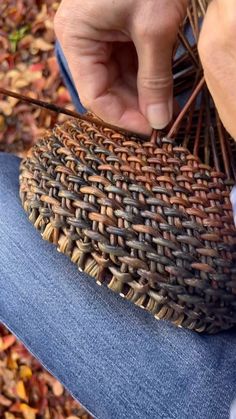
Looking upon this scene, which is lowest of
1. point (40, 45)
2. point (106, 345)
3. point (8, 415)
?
point (8, 415)

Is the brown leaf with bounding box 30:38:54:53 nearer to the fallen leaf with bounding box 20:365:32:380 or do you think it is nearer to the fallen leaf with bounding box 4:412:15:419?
the fallen leaf with bounding box 20:365:32:380

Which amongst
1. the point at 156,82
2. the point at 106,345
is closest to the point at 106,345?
the point at 106,345

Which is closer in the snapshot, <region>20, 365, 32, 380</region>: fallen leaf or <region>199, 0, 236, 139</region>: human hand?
<region>199, 0, 236, 139</region>: human hand

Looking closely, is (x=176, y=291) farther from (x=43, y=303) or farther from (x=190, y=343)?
(x=43, y=303)

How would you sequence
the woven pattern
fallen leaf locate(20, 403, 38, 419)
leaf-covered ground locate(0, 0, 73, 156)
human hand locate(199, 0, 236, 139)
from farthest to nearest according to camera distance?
leaf-covered ground locate(0, 0, 73, 156) → fallen leaf locate(20, 403, 38, 419) → the woven pattern → human hand locate(199, 0, 236, 139)

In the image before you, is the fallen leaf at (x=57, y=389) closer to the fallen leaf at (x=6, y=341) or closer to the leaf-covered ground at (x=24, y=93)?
the leaf-covered ground at (x=24, y=93)

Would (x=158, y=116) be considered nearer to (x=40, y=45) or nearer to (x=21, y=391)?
(x=21, y=391)

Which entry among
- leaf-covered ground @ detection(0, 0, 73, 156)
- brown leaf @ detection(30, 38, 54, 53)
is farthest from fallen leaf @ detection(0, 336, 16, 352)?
brown leaf @ detection(30, 38, 54, 53)

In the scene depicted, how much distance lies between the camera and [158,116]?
0.86 m

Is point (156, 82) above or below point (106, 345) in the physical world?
above

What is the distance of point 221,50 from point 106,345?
492 millimetres

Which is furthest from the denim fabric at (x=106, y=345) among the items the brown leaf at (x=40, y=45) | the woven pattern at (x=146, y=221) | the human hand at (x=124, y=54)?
the brown leaf at (x=40, y=45)

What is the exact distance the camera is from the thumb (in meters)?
0.86

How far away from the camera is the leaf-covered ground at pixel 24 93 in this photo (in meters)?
1.76
